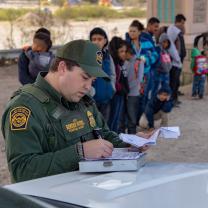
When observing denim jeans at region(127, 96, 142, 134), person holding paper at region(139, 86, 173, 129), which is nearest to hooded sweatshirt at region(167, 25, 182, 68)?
person holding paper at region(139, 86, 173, 129)

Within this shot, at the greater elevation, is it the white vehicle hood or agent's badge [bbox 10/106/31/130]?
agent's badge [bbox 10/106/31/130]

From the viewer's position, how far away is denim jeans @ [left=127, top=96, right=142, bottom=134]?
6812 millimetres

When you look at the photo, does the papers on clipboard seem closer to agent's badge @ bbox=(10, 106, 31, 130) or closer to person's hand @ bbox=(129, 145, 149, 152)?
person's hand @ bbox=(129, 145, 149, 152)

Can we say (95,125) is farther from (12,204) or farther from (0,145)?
(0,145)

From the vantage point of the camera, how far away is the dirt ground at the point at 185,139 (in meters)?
6.36

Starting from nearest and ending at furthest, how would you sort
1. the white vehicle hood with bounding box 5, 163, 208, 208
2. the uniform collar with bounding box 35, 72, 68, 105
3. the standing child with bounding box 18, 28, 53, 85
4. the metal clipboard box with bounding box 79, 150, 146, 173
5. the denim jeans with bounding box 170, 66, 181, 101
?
the white vehicle hood with bounding box 5, 163, 208, 208
the metal clipboard box with bounding box 79, 150, 146, 173
the uniform collar with bounding box 35, 72, 68, 105
the standing child with bounding box 18, 28, 53, 85
the denim jeans with bounding box 170, 66, 181, 101

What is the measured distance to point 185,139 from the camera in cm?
729

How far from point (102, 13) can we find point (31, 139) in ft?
121

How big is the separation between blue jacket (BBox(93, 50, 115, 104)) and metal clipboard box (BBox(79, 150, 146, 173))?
3.47 metres

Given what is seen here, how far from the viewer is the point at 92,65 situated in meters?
2.47

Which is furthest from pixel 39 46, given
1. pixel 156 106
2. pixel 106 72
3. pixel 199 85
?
pixel 199 85

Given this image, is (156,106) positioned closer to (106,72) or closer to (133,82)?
(133,82)

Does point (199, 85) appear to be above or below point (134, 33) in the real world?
below

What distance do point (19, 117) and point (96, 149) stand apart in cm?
35
